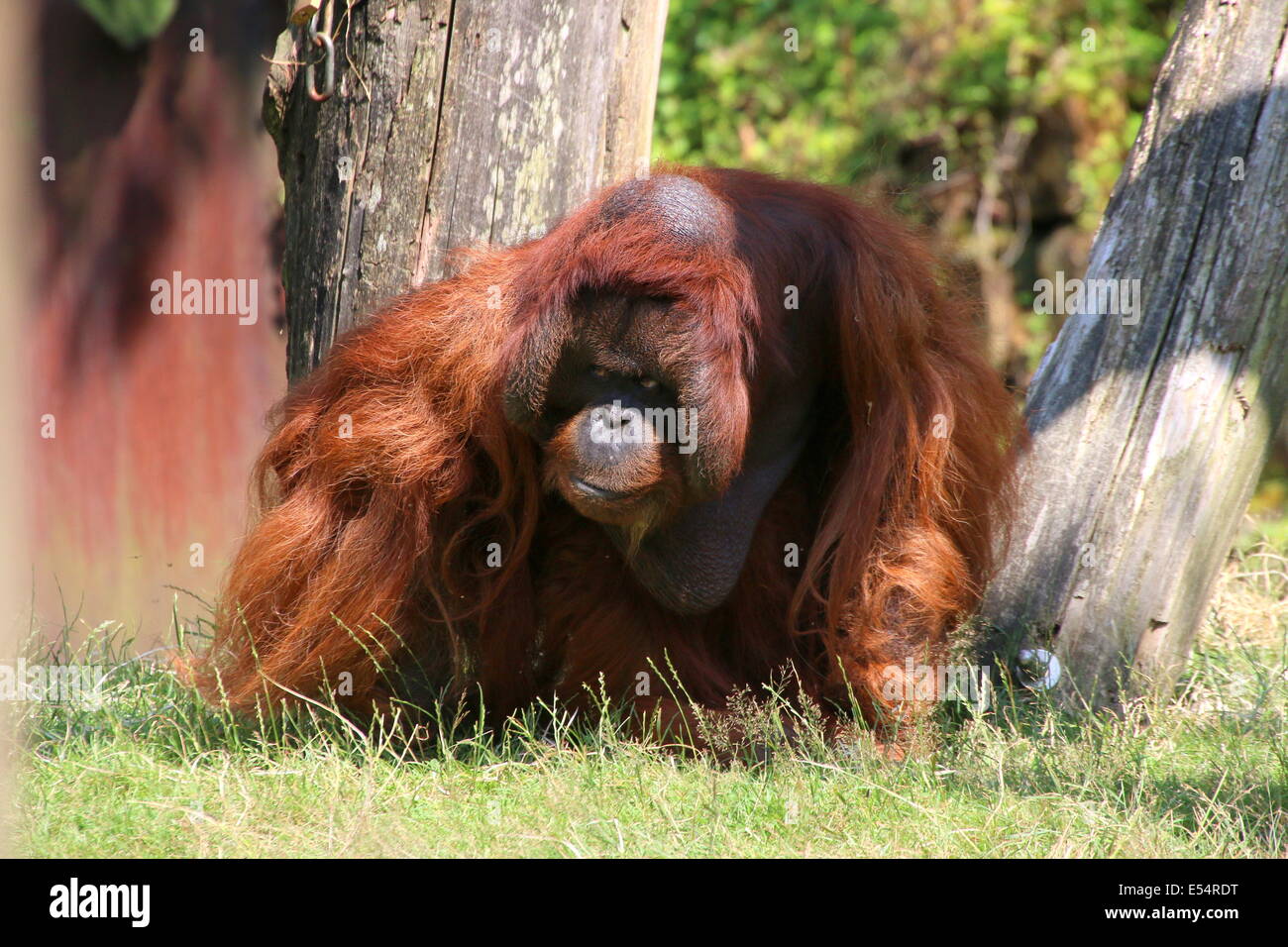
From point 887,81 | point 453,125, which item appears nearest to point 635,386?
point 453,125

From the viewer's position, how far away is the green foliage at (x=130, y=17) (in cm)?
544

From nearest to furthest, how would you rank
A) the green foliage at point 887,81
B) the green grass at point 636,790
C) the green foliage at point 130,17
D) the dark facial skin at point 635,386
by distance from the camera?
the green grass at point 636,790 < the dark facial skin at point 635,386 < the green foliage at point 130,17 < the green foliage at point 887,81

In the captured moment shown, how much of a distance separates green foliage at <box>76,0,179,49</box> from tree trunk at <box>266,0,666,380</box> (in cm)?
225

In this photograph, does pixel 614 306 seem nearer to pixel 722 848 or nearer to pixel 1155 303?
pixel 722 848

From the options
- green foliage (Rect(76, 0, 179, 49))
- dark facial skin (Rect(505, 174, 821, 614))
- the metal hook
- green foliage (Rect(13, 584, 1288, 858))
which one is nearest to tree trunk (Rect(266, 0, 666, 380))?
the metal hook

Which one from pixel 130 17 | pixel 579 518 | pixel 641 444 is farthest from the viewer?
pixel 130 17

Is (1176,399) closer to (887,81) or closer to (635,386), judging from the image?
(635,386)

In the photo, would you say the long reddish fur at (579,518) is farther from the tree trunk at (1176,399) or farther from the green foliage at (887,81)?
the green foliage at (887,81)

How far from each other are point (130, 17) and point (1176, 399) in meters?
4.40

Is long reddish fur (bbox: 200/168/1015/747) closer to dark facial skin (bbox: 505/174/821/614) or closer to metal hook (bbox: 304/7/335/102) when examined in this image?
dark facial skin (bbox: 505/174/821/614)

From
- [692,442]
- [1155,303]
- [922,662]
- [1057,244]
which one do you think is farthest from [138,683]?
[1057,244]

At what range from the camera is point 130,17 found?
550 centimetres

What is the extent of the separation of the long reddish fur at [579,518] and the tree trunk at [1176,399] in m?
0.56

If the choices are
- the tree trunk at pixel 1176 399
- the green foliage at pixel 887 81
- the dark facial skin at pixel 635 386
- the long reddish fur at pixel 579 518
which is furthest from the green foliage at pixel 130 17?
the tree trunk at pixel 1176 399
